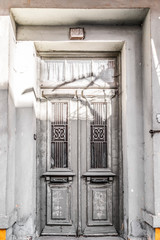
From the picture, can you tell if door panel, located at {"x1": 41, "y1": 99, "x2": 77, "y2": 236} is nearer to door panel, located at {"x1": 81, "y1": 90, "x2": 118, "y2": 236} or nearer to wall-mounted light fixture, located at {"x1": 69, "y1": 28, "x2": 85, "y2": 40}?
door panel, located at {"x1": 81, "y1": 90, "x2": 118, "y2": 236}

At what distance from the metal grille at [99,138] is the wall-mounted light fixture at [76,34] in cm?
130

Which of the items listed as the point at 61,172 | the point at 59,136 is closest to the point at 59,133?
the point at 59,136

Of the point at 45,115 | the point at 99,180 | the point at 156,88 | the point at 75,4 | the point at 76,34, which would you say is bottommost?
the point at 99,180

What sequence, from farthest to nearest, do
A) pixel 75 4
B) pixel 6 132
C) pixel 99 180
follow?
pixel 99 180
pixel 75 4
pixel 6 132

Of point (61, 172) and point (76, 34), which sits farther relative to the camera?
point (61, 172)

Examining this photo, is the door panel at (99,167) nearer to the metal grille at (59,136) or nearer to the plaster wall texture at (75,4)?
the metal grille at (59,136)

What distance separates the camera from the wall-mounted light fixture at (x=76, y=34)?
4.88m

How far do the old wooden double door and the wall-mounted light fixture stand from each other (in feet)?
3.28

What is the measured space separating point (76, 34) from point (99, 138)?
191 centimetres

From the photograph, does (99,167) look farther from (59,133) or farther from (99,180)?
(59,133)

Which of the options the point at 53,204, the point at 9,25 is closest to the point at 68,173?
the point at 53,204

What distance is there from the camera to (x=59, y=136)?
5.27 metres

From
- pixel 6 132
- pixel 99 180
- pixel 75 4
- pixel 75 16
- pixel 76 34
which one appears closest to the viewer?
pixel 6 132

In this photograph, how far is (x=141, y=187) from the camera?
4777mm
